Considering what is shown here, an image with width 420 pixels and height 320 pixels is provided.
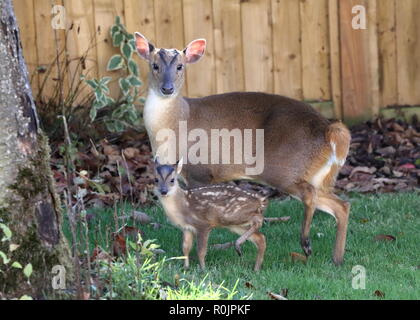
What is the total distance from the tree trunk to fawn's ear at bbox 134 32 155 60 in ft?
8.60

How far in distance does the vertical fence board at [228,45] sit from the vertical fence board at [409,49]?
1852 millimetres

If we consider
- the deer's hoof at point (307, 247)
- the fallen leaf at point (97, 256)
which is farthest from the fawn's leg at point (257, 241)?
the fallen leaf at point (97, 256)

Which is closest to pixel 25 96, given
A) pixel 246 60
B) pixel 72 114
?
pixel 72 114

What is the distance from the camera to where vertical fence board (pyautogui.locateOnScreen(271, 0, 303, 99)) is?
10.0 meters

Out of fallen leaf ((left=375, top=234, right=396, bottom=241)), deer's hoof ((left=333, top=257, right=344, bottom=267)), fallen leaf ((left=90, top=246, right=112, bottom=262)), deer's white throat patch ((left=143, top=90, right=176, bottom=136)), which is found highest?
deer's white throat patch ((left=143, top=90, right=176, bottom=136))

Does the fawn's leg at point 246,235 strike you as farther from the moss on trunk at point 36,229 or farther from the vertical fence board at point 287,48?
the vertical fence board at point 287,48

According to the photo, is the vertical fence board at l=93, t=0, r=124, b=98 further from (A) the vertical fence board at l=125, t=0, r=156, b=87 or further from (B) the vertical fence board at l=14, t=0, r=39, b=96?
(B) the vertical fence board at l=14, t=0, r=39, b=96

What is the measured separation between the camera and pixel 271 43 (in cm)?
1007

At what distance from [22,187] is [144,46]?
2991 millimetres


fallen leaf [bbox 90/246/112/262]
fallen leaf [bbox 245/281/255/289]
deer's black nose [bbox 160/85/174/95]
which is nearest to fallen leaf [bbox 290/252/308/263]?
fallen leaf [bbox 245/281/255/289]

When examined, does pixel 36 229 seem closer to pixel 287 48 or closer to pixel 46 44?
pixel 46 44
